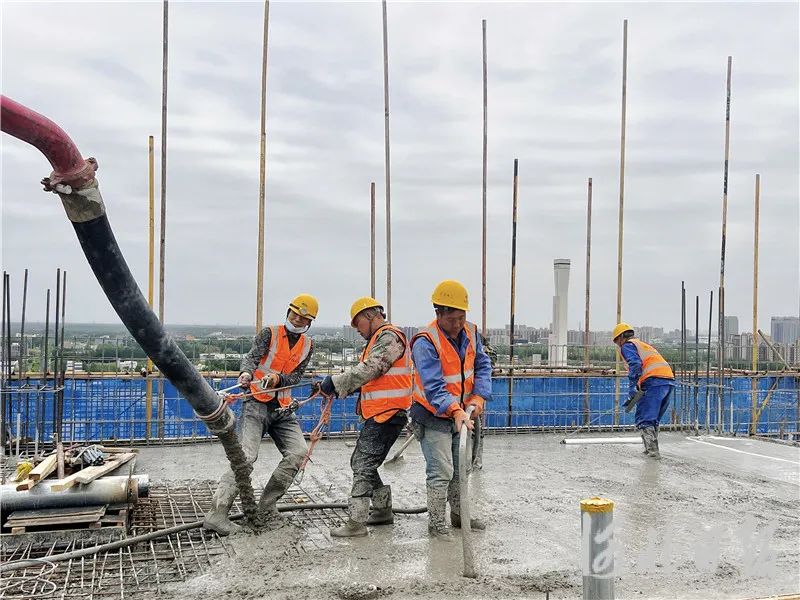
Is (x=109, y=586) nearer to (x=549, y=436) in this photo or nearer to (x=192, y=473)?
(x=192, y=473)

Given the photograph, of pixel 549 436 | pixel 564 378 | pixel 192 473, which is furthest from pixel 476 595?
pixel 564 378

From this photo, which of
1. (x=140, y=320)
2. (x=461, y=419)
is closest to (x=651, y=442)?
(x=461, y=419)

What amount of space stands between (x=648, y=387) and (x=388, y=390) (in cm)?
494

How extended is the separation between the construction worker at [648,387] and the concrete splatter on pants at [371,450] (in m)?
4.62

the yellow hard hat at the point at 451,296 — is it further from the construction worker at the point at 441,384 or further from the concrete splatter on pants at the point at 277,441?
the concrete splatter on pants at the point at 277,441

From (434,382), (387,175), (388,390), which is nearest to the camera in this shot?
(434,382)

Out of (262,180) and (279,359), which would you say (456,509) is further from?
(262,180)

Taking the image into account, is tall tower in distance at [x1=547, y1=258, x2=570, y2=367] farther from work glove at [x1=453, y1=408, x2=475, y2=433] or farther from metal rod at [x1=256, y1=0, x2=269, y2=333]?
work glove at [x1=453, y1=408, x2=475, y2=433]

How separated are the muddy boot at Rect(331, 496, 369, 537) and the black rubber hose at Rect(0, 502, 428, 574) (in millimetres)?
643

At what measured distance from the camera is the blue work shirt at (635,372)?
951cm

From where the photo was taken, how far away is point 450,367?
5.63 meters

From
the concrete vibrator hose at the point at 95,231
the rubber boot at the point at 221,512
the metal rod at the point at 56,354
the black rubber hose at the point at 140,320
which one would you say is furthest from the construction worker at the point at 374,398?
the metal rod at the point at 56,354

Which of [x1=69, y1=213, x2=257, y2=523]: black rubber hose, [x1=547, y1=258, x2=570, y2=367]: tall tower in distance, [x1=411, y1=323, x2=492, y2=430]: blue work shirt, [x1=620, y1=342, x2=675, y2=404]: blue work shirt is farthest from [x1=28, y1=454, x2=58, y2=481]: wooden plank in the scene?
[x1=547, y1=258, x2=570, y2=367]: tall tower in distance

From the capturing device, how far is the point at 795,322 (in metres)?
21.6
